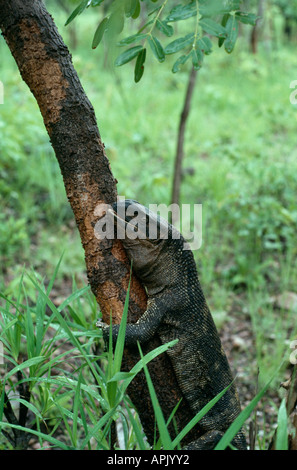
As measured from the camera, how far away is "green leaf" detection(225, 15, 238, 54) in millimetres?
2234

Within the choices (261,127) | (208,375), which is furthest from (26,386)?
(261,127)

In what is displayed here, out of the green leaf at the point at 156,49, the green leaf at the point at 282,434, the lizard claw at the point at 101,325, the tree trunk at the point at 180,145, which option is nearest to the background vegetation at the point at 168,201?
Answer: the lizard claw at the point at 101,325

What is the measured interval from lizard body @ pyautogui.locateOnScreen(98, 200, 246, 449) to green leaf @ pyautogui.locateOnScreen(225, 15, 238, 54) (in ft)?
2.82

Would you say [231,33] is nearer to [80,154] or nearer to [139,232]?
[80,154]

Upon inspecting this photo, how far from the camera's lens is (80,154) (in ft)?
6.69

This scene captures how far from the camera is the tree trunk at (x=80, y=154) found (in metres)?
1.96

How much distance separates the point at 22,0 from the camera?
6.31 ft

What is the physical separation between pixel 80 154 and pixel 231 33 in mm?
941

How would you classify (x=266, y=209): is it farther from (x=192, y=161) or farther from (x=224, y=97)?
(x=224, y=97)

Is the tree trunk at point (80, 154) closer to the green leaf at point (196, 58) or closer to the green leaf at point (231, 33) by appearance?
the green leaf at point (196, 58)

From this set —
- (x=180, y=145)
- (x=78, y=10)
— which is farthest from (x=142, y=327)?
(x=180, y=145)

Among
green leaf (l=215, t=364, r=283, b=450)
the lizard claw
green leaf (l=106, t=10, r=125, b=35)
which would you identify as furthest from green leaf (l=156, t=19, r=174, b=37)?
green leaf (l=215, t=364, r=283, b=450)

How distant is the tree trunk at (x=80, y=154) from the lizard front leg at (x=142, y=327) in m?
0.04

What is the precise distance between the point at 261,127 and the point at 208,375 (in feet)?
19.2
